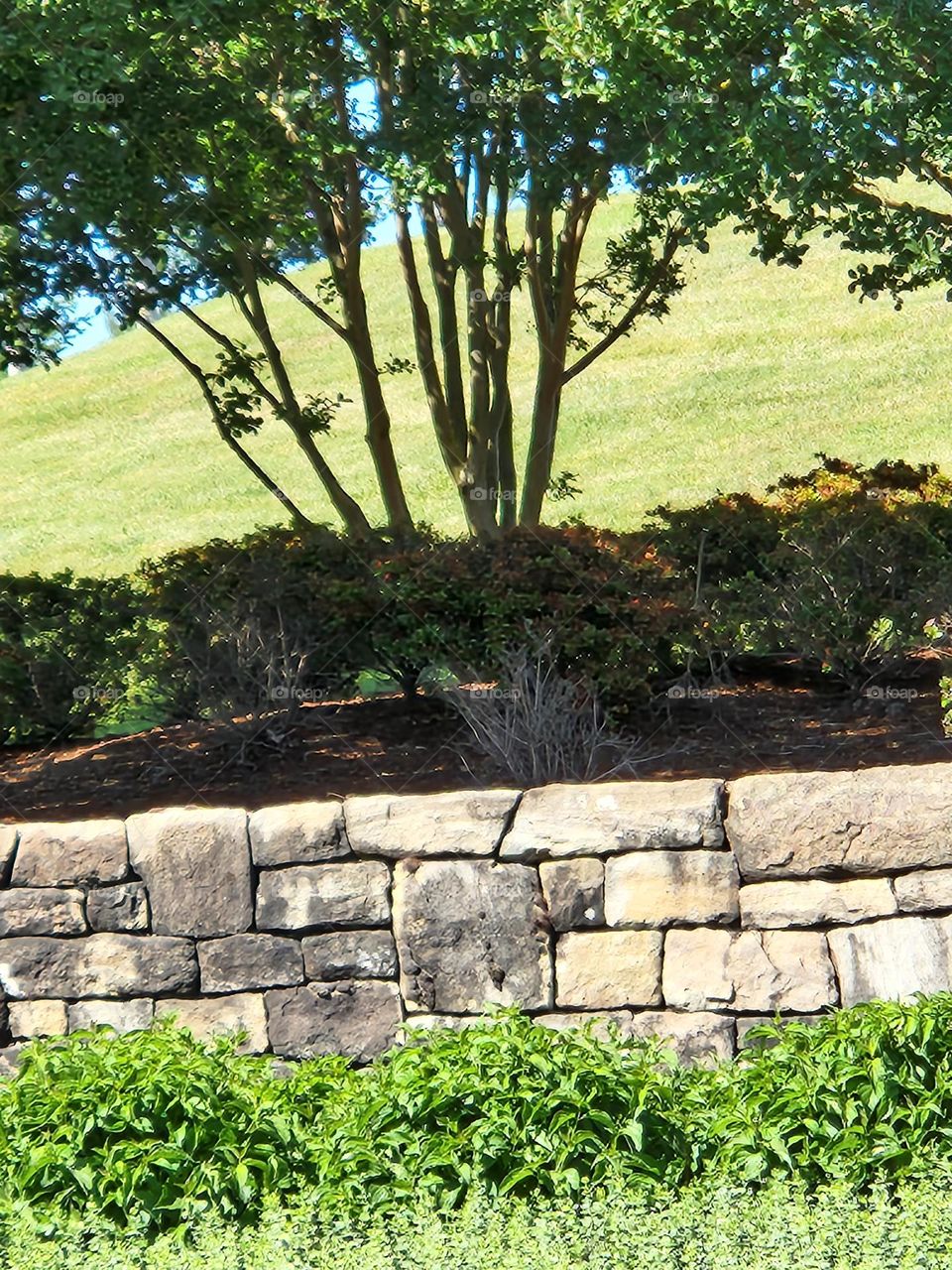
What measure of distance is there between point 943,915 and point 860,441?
17248mm

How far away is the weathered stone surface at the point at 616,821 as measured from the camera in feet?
14.1

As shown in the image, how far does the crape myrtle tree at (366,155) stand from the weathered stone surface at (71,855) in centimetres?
314

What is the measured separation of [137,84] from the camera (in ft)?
23.2

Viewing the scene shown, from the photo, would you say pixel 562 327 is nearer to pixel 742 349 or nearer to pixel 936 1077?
pixel 936 1077

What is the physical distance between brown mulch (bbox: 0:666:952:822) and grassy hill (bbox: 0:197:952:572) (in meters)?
9.96

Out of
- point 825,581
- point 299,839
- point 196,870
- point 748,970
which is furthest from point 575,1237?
point 825,581

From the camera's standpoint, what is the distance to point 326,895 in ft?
14.6

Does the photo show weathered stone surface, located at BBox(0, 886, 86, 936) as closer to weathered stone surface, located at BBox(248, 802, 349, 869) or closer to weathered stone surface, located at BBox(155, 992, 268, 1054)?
weathered stone surface, located at BBox(155, 992, 268, 1054)

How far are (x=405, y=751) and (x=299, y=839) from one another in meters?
3.22

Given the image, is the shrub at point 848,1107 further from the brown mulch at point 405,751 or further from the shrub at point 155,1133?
the brown mulch at point 405,751

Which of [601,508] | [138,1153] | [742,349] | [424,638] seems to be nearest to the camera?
[138,1153]

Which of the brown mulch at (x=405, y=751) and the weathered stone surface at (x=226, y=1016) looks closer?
the weathered stone surface at (x=226, y=1016)

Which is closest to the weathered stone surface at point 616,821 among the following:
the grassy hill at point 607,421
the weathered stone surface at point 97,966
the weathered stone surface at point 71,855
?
the weathered stone surface at point 97,966

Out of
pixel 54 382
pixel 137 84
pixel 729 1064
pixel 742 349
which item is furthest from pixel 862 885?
pixel 54 382
